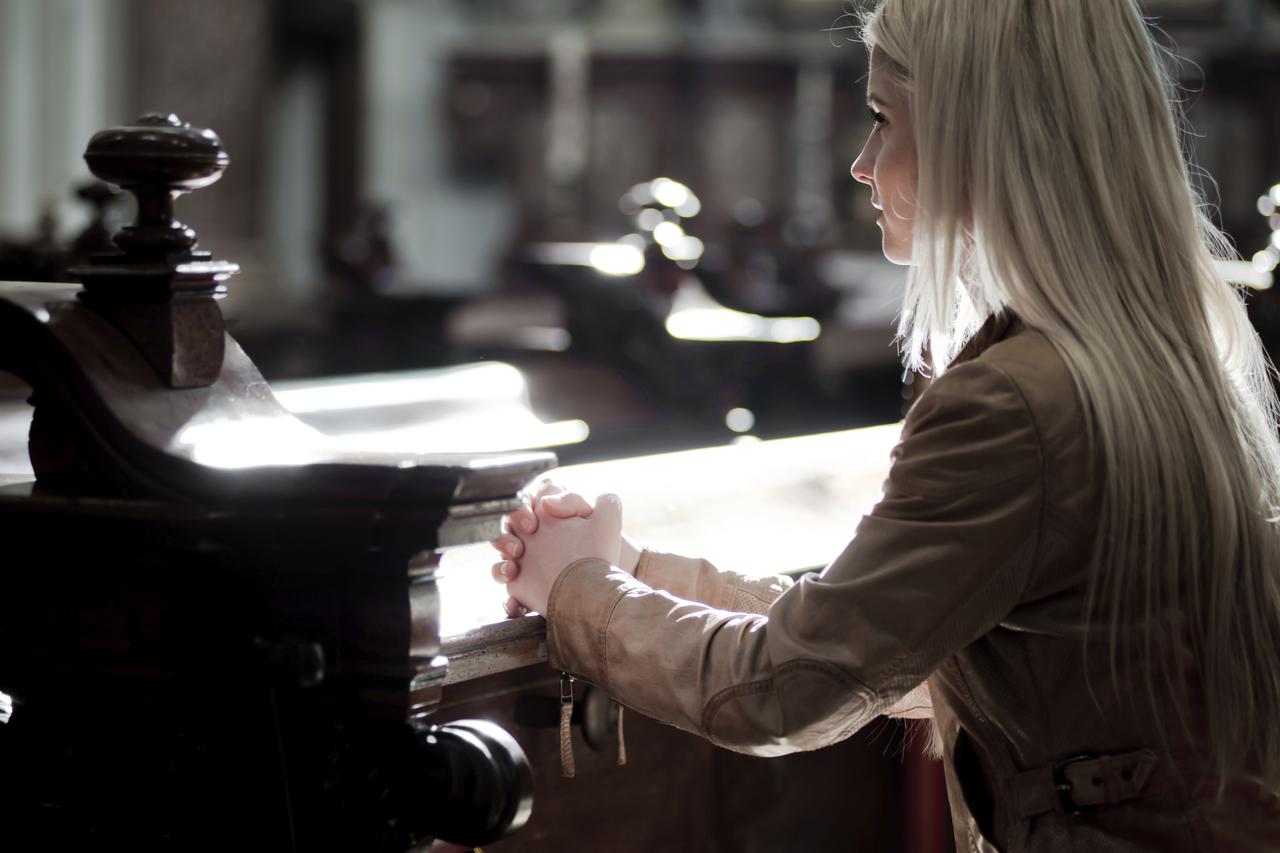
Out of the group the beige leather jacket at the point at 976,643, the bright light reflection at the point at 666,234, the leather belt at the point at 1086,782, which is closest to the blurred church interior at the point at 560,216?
the bright light reflection at the point at 666,234

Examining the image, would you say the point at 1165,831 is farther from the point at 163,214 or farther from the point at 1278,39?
the point at 1278,39

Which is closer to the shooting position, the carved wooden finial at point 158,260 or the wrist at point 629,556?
the carved wooden finial at point 158,260

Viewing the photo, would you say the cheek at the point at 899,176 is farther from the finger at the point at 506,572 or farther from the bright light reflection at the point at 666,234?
the bright light reflection at the point at 666,234

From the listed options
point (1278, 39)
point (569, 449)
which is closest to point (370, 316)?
point (569, 449)

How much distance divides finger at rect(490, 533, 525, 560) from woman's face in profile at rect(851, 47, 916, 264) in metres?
0.45

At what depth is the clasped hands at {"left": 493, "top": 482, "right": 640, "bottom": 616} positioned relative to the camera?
4.60 feet

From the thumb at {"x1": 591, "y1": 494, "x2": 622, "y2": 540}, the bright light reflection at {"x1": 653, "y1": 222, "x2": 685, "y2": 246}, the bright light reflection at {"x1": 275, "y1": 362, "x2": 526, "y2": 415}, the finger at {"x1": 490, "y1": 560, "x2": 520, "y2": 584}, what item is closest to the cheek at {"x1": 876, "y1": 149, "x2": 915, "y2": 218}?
the thumb at {"x1": 591, "y1": 494, "x2": 622, "y2": 540}

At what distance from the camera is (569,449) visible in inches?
131

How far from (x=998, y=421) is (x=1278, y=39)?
1122 cm

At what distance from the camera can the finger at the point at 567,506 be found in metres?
1.43

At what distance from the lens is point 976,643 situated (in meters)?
1.33

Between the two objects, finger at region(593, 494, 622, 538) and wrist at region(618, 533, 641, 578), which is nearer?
finger at region(593, 494, 622, 538)

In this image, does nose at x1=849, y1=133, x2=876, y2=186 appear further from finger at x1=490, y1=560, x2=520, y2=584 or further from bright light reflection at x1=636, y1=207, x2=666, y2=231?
bright light reflection at x1=636, y1=207, x2=666, y2=231

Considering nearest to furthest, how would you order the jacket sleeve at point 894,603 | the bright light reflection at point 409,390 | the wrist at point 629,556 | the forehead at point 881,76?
the jacket sleeve at point 894,603, the forehead at point 881,76, the wrist at point 629,556, the bright light reflection at point 409,390
